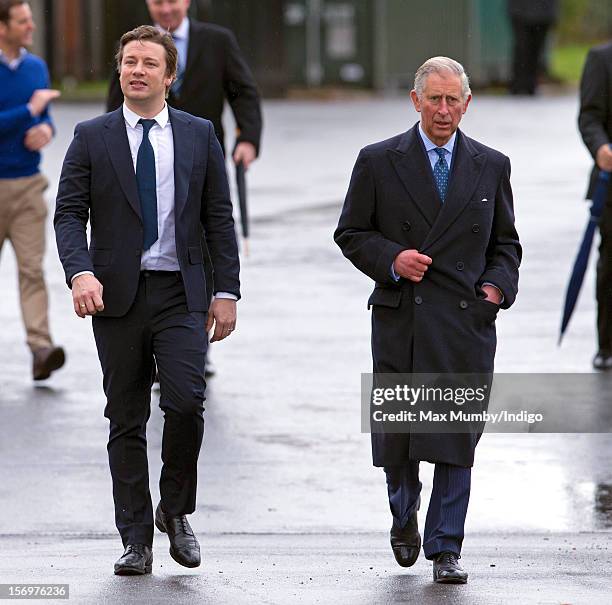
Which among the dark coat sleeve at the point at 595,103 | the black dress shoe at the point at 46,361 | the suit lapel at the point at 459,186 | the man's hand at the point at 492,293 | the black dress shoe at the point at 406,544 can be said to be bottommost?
the black dress shoe at the point at 46,361

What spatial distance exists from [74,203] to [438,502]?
159 cm

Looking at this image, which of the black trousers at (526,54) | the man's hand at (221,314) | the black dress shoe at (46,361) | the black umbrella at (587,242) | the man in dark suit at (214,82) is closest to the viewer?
the man's hand at (221,314)

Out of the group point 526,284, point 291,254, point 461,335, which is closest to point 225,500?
point 461,335

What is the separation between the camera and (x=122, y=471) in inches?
257

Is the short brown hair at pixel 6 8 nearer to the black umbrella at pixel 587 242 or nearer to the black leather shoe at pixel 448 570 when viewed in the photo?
the black umbrella at pixel 587 242

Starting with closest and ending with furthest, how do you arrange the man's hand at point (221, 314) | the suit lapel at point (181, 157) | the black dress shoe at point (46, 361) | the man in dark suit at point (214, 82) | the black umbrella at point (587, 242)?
the suit lapel at point (181, 157), the man's hand at point (221, 314), the man in dark suit at point (214, 82), the black umbrella at point (587, 242), the black dress shoe at point (46, 361)

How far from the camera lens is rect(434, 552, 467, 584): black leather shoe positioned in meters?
6.29

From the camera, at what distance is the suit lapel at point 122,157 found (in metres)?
6.43

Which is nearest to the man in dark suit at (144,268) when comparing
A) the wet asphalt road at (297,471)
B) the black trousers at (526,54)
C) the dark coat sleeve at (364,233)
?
the wet asphalt road at (297,471)

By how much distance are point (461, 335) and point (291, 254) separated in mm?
7455

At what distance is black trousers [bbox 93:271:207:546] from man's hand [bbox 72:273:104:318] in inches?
7.2

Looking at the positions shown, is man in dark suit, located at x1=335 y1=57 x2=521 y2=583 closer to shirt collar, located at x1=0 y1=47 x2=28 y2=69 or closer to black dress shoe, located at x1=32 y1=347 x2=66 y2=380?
black dress shoe, located at x1=32 y1=347 x2=66 y2=380

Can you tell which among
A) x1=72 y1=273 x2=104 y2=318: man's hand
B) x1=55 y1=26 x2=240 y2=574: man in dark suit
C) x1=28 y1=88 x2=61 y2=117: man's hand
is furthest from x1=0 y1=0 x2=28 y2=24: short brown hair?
x1=72 y1=273 x2=104 y2=318: man's hand

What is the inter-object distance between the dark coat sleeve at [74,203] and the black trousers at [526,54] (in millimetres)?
21135
